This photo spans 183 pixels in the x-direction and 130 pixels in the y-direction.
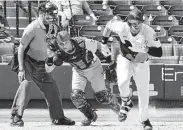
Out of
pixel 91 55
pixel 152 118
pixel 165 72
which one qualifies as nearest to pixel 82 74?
pixel 91 55

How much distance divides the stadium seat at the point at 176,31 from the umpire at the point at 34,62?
15.6ft

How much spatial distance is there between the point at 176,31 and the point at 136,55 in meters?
4.88

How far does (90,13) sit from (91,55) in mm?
4445

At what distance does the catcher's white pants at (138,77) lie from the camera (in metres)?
7.87

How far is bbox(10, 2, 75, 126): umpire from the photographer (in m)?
8.07

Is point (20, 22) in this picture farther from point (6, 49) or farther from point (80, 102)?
point (80, 102)

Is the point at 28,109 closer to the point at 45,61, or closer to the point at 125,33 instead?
the point at 45,61

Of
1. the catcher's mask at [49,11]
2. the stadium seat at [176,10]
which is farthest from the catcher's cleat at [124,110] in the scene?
the stadium seat at [176,10]

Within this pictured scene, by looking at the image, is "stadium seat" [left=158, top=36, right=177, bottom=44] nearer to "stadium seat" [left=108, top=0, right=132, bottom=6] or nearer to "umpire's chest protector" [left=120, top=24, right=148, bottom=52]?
"stadium seat" [left=108, top=0, right=132, bottom=6]

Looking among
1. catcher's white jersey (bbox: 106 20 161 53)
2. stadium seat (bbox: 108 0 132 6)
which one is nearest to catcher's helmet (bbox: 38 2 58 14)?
catcher's white jersey (bbox: 106 20 161 53)

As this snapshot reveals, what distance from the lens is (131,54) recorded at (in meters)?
7.87

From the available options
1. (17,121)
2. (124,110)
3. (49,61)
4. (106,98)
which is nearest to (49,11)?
(49,61)

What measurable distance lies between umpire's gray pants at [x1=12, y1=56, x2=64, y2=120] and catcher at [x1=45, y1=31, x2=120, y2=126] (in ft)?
0.60

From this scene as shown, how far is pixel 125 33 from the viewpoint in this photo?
7.83 metres
